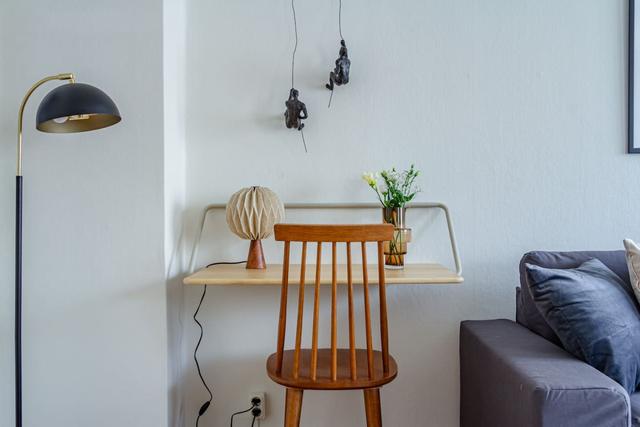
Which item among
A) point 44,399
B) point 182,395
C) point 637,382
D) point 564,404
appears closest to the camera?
point 564,404

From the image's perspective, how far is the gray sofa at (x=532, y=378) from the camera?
40.2 inches

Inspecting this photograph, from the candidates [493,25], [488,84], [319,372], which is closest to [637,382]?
[319,372]

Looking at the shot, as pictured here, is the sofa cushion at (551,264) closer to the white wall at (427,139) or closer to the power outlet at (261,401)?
the white wall at (427,139)

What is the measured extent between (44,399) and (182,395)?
0.47 m

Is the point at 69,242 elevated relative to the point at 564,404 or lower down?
elevated

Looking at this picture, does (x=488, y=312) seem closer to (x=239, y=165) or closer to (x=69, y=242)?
(x=239, y=165)

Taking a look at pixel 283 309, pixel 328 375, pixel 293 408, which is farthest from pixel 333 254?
pixel 293 408

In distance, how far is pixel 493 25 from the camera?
1.83 m

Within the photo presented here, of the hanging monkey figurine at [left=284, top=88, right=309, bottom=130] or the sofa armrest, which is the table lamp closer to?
the hanging monkey figurine at [left=284, top=88, right=309, bottom=130]

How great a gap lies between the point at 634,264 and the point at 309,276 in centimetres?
105

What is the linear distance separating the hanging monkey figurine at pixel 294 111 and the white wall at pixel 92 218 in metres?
0.47

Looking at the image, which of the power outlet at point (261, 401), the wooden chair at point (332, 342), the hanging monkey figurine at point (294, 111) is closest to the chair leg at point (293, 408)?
the wooden chair at point (332, 342)

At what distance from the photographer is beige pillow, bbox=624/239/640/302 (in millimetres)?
1392

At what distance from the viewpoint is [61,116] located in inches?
49.7
